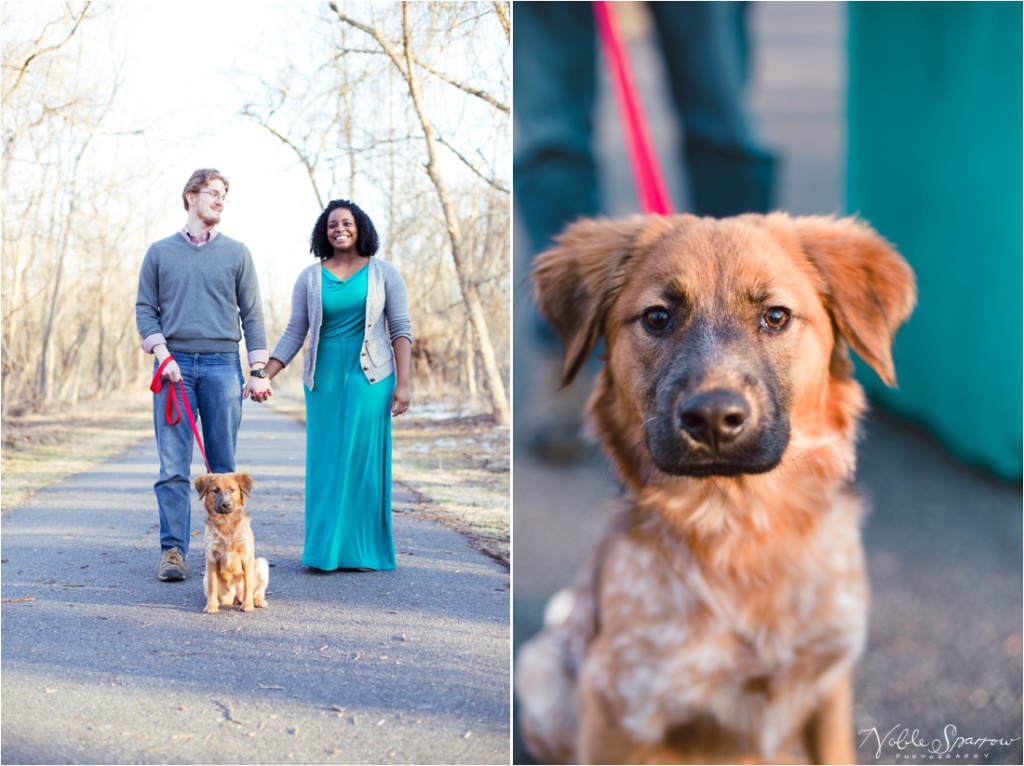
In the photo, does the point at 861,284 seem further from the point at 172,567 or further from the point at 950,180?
the point at 172,567

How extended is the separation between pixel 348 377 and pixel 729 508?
4.55ft

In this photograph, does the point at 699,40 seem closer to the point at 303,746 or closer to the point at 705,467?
the point at 705,467

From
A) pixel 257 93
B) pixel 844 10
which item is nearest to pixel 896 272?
pixel 844 10

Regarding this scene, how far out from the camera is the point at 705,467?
2166mm

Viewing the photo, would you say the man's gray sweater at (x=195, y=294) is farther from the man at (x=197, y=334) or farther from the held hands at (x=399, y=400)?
the held hands at (x=399, y=400)

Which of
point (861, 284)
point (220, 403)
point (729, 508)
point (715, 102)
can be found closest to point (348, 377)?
point (220, 403)

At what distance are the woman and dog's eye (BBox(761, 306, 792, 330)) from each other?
4.38 feet

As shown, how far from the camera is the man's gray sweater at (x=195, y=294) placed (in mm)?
2910

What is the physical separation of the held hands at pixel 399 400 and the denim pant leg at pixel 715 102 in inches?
45.3

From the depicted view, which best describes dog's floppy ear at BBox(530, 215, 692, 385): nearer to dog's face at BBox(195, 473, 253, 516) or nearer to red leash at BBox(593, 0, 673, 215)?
red leash at BBox(593, 0, 673, 215)

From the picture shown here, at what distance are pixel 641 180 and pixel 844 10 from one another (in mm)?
923

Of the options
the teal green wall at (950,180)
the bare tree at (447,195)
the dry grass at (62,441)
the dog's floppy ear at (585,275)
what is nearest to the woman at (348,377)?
the bare tree at (447,195)

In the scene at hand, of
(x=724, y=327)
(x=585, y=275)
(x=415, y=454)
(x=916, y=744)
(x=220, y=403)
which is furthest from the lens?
(x=415, y=454)

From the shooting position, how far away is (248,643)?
2857mm
